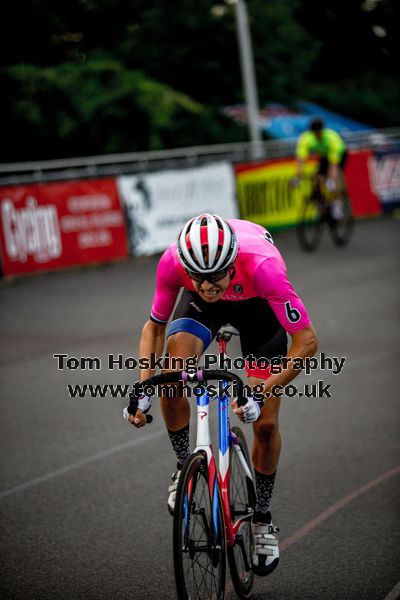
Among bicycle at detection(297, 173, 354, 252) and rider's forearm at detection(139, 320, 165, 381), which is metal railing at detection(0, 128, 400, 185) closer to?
bicycle at detection(297, 173, 354, 252)

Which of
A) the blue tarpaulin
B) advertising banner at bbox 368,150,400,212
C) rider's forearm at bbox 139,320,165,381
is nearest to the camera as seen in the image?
rider's forearm at bbox 139,320,165,381

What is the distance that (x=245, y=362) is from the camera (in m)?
4.74

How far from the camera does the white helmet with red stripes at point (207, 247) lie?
3.99 metres

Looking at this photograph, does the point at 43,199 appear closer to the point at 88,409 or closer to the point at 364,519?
the point at 88,409

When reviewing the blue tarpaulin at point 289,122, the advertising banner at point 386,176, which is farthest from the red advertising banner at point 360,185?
the blue tarpaulin at point 289,122

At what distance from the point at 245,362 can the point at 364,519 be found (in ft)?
4.18

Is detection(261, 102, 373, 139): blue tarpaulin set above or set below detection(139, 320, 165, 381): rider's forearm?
below

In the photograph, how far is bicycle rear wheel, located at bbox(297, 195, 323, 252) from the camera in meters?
16.5

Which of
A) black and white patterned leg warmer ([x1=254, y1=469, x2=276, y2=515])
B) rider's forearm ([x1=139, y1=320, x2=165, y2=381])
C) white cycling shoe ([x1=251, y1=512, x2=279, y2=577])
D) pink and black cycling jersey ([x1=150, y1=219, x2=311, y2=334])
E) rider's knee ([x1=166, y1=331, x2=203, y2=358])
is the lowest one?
white cycling shoe ([x1=251, y1=512, x2=279, y2=577])

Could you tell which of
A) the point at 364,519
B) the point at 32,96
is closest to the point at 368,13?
the point at 32,96

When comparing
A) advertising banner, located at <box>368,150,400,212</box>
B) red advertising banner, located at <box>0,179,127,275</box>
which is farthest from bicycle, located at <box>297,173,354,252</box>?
advertising banner, located at <box>368,150,400,212</box>

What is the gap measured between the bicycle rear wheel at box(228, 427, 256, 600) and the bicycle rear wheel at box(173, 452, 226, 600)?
0.22 m

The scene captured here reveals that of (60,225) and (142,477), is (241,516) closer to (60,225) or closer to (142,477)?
(142,477)

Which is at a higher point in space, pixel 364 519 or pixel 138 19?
pixel 138 19
